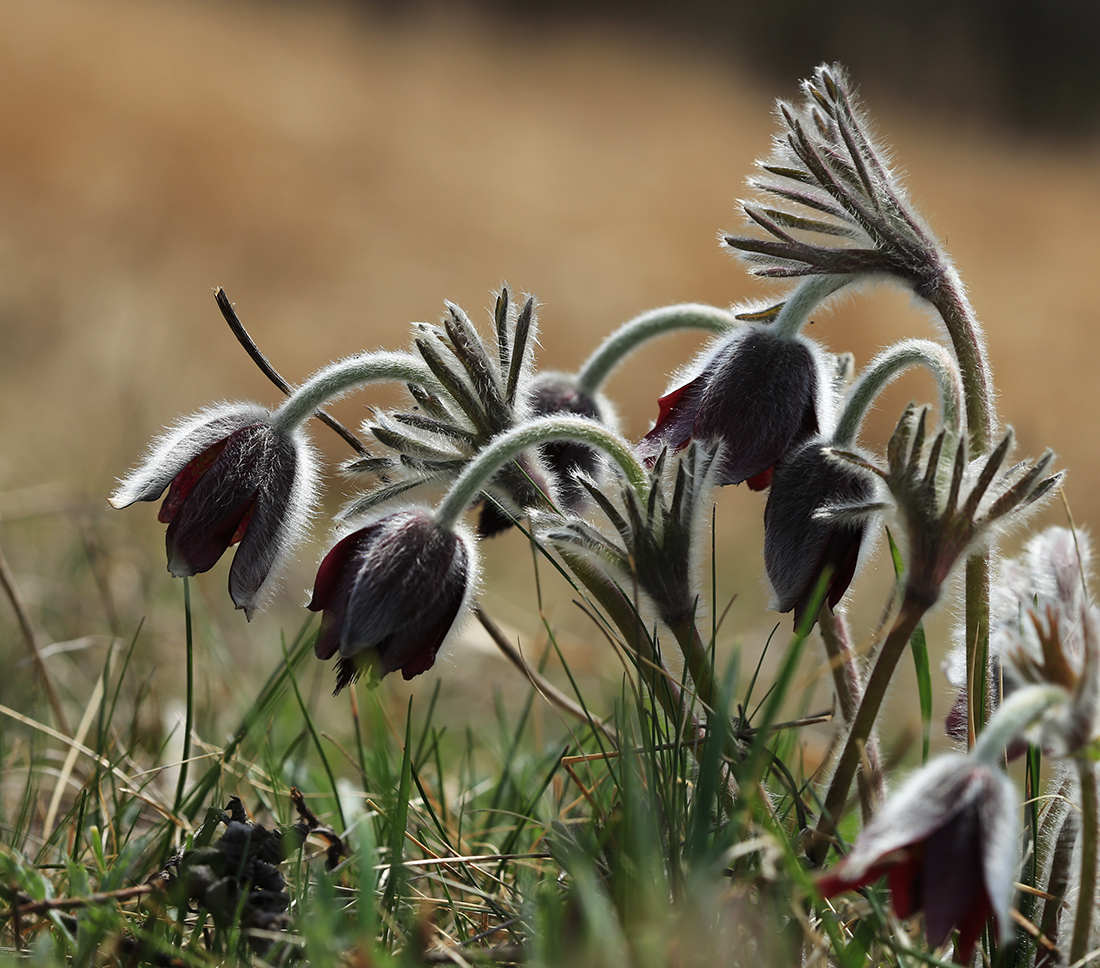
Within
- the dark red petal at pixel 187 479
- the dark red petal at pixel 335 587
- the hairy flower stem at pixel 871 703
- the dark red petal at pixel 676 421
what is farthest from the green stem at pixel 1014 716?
the dark red petal at pixel 187 479

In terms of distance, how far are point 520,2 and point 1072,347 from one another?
8710 mm

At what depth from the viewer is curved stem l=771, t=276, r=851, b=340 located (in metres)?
1.26

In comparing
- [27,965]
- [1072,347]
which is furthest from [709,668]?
[1072,347]

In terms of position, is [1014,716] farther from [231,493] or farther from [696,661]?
[231,493]

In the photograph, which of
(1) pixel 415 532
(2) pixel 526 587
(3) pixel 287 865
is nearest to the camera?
(1) pixel 415 532

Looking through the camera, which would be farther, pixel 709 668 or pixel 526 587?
pixel 526 587

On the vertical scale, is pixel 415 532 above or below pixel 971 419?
below

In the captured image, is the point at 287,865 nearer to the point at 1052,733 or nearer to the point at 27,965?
the point at 27,965

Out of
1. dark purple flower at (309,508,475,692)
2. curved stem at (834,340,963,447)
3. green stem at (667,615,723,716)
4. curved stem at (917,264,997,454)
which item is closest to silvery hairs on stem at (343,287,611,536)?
dark purple flower at (309,508,475,692)

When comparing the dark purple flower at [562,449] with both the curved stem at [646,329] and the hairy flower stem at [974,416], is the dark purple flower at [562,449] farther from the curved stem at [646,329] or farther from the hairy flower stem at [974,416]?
the hairy flower stem at [974,416]

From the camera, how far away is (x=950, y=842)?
31.6 inches

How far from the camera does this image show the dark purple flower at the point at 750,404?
4.00 ft

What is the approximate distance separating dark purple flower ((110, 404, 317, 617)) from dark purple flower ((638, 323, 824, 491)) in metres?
0.42

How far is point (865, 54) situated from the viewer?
12906 millimetres
